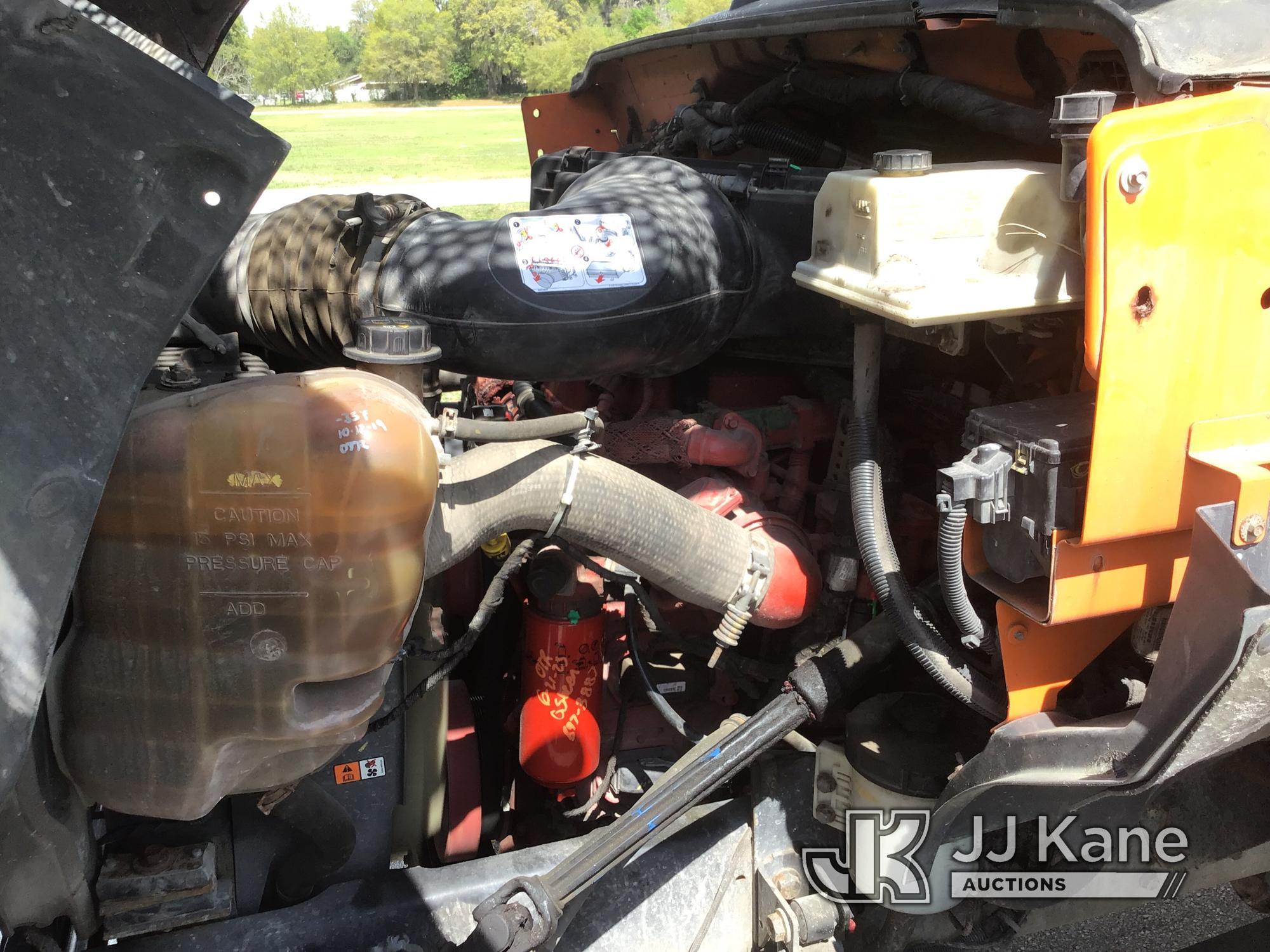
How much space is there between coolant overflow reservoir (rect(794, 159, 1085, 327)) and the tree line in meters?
45.6

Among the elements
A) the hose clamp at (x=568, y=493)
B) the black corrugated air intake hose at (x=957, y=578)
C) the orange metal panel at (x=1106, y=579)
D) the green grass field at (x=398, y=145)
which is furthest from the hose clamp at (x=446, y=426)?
the green grass field at (x=398, y=145)

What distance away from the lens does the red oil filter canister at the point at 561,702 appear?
2041mm

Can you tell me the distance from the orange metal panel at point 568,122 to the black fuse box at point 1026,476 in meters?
2.24

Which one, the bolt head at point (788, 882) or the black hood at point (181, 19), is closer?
the black hood at point (181, 19)

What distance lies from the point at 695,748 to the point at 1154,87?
1.24m

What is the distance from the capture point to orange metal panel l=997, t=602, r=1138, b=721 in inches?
61.1

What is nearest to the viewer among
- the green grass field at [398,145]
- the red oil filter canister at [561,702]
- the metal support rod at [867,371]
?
the metal support rod at [867,371]

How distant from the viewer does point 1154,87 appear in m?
1.38

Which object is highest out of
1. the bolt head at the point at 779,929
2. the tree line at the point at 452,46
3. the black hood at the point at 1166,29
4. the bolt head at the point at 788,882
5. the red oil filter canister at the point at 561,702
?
the tree line at the point at 452,46

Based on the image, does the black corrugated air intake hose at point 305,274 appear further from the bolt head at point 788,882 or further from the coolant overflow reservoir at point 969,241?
the bolt head at point 788,882

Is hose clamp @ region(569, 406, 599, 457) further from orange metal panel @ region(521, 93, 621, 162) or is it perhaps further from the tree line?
the tree line

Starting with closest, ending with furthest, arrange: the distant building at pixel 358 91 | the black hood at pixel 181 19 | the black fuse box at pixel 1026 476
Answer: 1. the black fuse box at pixel 1026 476
2. the black hood at pixel 181 19
3. the distant building at pixel 358 91

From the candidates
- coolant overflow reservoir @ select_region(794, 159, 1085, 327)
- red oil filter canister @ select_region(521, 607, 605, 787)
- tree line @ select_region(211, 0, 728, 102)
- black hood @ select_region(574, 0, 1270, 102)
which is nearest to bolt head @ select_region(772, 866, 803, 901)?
red oil filter canister @ select_region(521, 607, 605, 787)

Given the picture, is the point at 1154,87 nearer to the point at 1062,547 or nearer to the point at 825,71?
the point at 1062,547
